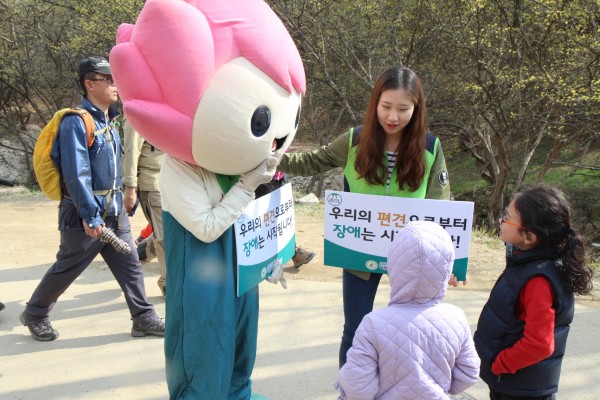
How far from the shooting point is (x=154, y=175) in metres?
4.44

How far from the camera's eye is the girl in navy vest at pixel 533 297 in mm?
2232

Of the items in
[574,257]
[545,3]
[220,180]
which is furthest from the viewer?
[545,3]

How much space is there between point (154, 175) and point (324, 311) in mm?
1693

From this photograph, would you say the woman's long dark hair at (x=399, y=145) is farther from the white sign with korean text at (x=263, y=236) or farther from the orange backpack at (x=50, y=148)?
the orange backpack at (x=50, y=148)

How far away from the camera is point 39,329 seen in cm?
378

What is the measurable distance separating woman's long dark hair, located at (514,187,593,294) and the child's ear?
2 cm

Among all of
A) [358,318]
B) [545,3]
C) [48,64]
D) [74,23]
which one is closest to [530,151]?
[545,3]

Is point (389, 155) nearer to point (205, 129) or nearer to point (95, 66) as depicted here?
point (205, 129)

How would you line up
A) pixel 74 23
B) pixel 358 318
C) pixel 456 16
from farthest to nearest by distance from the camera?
pixel 74 23 → pixel 456 16 → pixel 358 318

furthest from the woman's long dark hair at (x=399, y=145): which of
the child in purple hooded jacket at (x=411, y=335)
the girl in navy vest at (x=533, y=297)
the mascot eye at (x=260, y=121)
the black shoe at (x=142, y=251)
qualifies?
the black shoe at (x=142, y=251)

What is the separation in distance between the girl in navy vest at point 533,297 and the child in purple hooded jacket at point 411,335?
0.50m

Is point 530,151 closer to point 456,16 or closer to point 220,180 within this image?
point 456,16

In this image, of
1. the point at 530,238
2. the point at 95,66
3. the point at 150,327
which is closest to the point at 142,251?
the point at 150,327

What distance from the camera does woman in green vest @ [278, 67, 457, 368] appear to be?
108 inches
